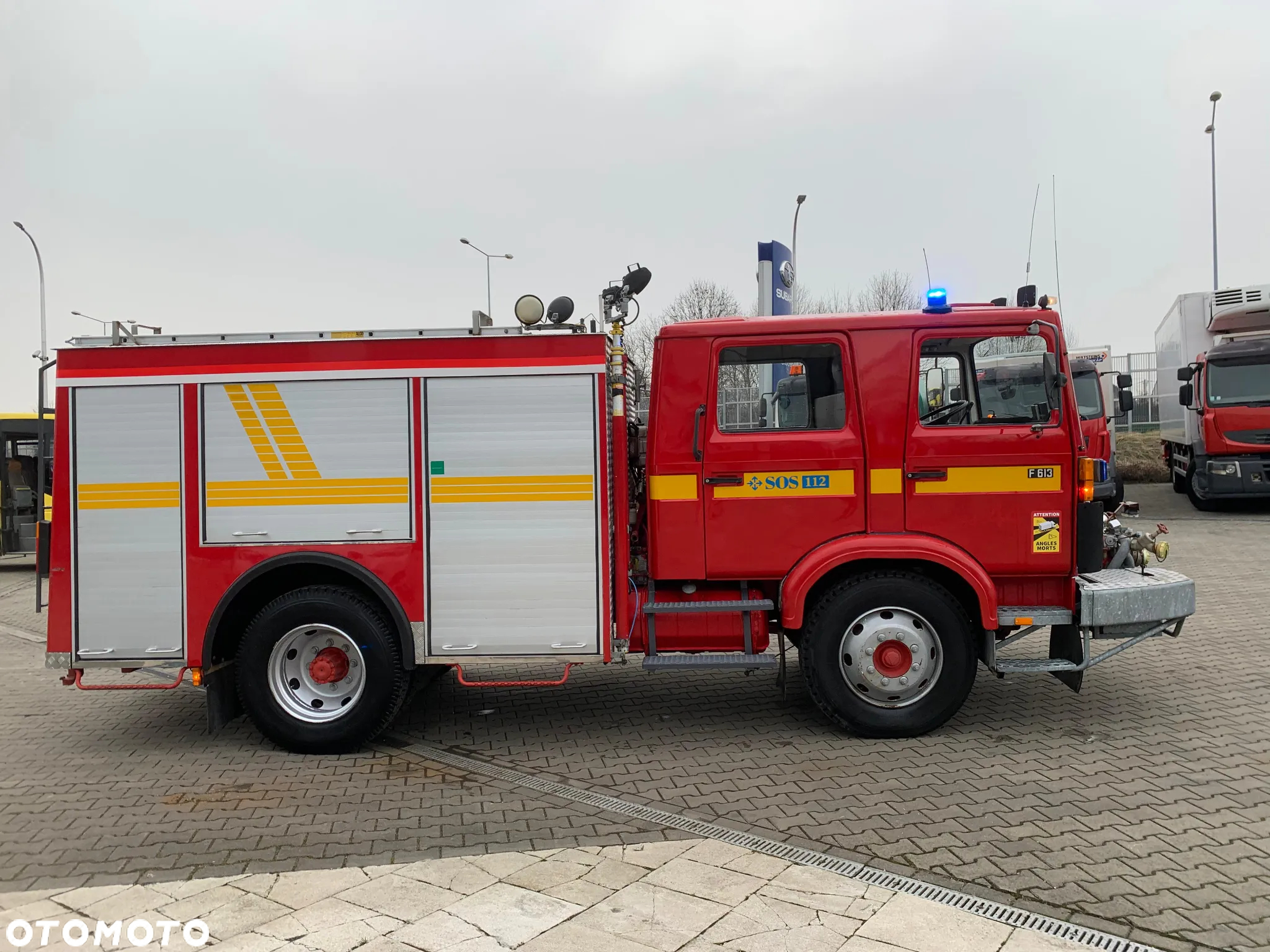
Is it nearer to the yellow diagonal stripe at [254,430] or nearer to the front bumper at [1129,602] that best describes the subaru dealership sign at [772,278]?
the front bumper at [1129,602]

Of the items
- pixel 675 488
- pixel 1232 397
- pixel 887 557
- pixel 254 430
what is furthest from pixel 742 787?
pixel 1232 397

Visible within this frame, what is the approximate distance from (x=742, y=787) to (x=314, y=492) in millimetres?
Answer: 3057

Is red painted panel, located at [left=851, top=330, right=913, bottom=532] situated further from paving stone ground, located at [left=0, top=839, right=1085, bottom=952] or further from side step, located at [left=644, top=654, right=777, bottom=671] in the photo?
paving stone ground, located at [left=0, top=839, right=1085, bottom=952]

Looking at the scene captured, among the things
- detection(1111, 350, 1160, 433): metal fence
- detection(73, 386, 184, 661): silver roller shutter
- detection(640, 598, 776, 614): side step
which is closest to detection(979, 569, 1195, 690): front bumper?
detection(640, 598, 776, 614): side step

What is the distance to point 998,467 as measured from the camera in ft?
18.8

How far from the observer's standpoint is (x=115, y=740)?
253 inches

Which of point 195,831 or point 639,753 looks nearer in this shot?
point 195,831

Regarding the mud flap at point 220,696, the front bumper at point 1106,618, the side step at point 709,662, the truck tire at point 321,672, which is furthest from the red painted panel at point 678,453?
the mud flap at point 220,696

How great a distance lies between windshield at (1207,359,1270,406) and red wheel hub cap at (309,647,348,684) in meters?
16.6

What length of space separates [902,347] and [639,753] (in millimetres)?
2979

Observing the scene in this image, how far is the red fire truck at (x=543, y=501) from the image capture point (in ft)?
18.9

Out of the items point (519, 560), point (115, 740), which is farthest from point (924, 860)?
point (115, 740)

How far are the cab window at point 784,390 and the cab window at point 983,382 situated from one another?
1.77ft

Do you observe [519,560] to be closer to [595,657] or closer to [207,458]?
[595,657]
